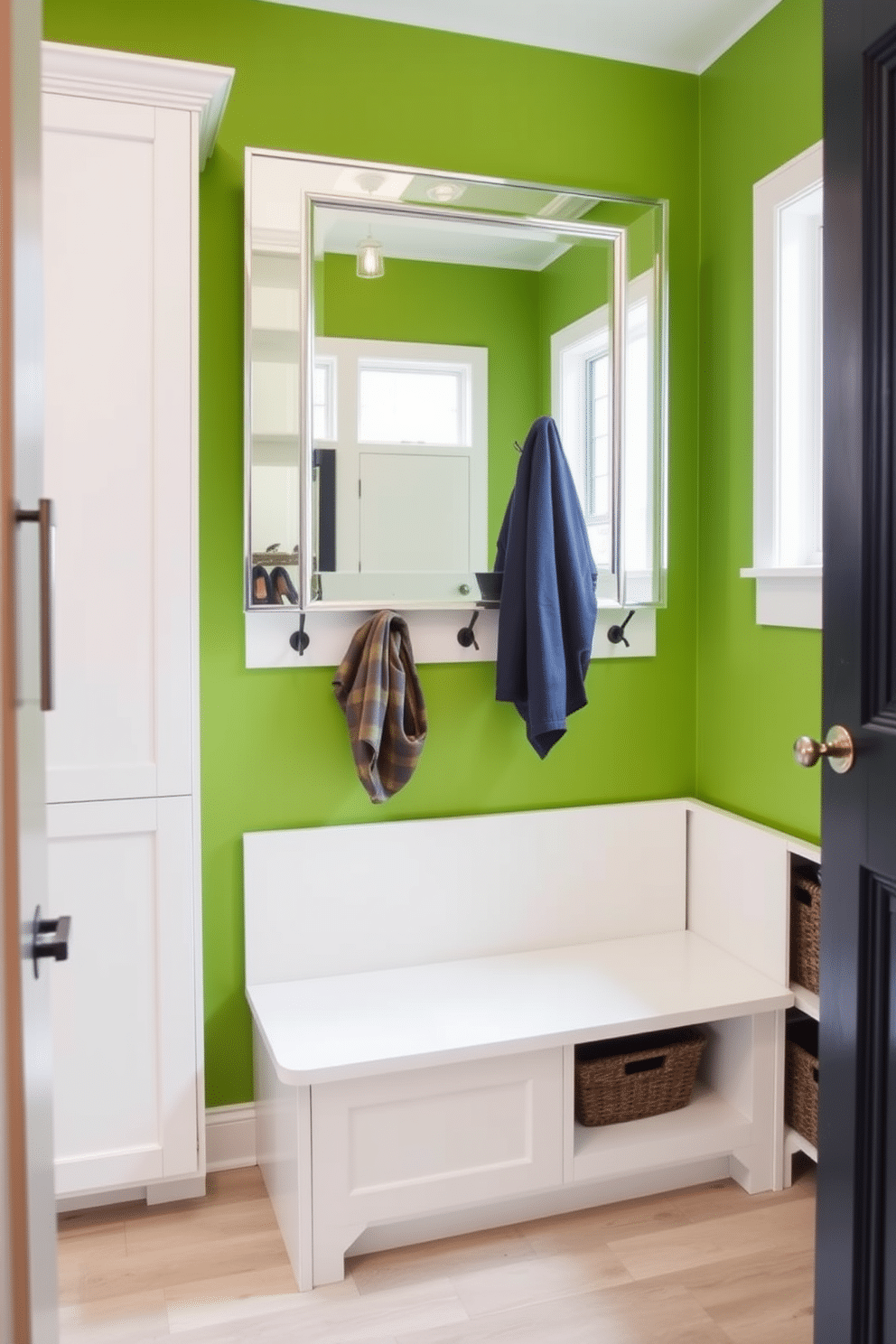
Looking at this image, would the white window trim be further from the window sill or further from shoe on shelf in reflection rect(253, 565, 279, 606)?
shoe on shelf in reflection rect(253, 565, 279, 606)

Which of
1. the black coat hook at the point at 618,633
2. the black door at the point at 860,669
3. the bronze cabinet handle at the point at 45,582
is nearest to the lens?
the bronze cabinet handle at the point at 45,582

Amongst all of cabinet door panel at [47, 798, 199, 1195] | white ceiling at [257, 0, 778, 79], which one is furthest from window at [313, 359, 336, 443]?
cabinet door panel at [47, 798, 199, 1195]

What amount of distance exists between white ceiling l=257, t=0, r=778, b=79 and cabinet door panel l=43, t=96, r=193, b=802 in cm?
65

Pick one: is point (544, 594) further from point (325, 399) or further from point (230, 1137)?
point (230, 1137)

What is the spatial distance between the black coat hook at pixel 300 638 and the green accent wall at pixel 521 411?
0.08m

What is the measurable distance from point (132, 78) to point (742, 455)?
4.77 ft

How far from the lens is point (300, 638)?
2.37 meters

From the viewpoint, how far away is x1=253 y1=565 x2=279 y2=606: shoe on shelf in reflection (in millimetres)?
2277

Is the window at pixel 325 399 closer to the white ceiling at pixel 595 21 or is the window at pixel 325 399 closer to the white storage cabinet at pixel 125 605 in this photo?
the white storage cabinet at pixel 125 605

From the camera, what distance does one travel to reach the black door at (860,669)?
53.5 inches

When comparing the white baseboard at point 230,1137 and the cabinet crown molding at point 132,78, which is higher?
the cabinet crown molding at point 132,78

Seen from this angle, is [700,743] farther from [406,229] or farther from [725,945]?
[406,229]

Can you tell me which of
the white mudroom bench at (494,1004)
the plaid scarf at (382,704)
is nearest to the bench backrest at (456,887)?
the white mudroom bench at (494,1004)

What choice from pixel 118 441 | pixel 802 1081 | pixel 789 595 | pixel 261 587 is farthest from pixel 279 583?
pixel 802 1081
